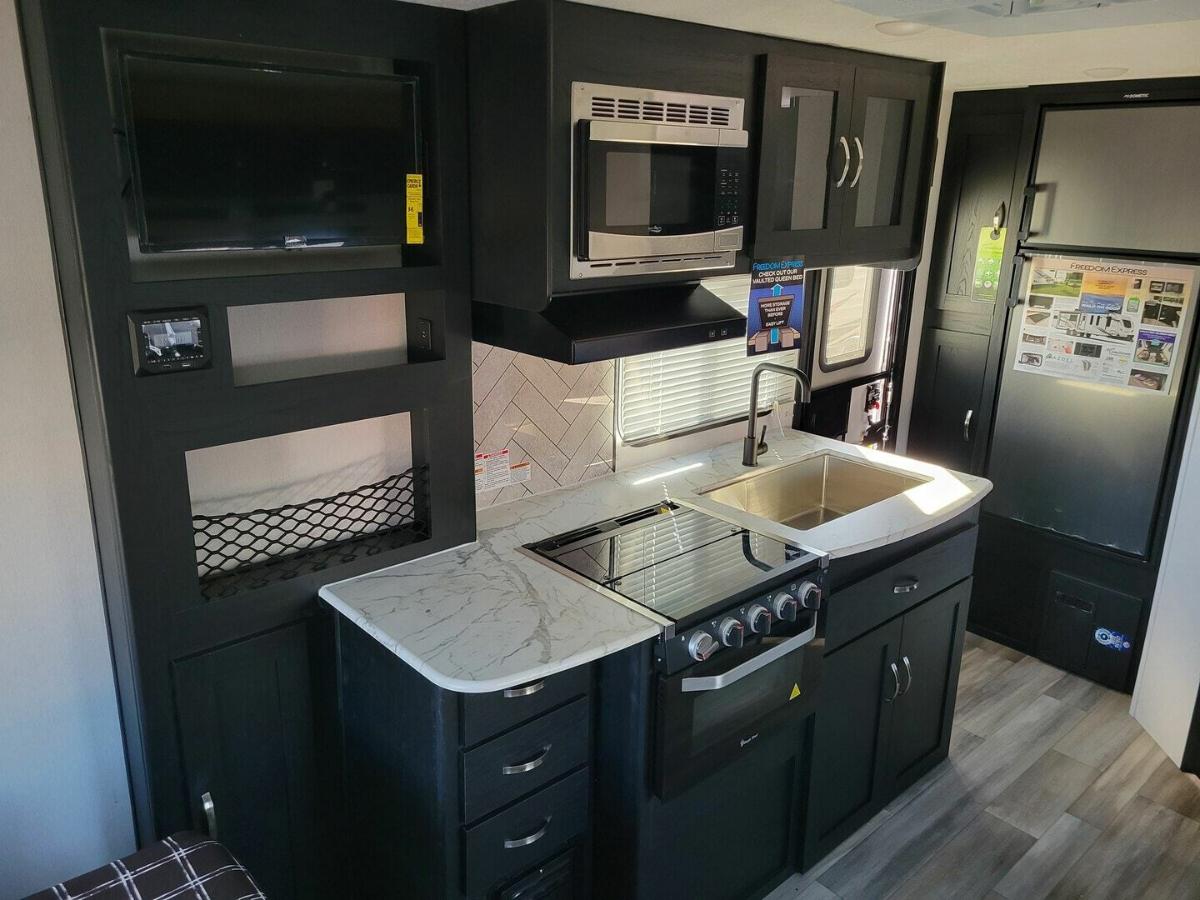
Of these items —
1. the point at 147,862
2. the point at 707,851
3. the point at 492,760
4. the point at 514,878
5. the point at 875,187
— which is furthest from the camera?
the point at 875,187

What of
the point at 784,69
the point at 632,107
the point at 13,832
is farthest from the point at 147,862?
the point at 784,69

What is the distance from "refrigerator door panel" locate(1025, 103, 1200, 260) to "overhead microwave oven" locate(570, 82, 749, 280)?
167 centimetres

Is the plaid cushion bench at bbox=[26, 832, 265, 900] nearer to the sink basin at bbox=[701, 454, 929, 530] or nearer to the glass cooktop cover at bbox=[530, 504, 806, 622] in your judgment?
the glass cooktop cover at bbox=[530, 504, 806, 622]

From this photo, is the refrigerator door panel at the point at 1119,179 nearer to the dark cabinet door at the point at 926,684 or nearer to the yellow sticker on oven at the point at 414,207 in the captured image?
the dark cabinet door at the point at 926,684

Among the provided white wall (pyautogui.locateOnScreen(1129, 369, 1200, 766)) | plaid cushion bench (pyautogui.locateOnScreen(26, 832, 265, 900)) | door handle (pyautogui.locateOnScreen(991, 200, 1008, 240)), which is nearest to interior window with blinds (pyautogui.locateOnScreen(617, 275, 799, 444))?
door handle (pyautogui.locateOnScreen(991, 200, 1008, 240))

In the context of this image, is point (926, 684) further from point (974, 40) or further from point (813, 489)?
point (974, 40)

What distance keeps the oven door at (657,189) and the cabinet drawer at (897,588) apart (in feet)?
3.20

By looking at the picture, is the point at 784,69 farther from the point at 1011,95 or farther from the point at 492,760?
the point at 492,760

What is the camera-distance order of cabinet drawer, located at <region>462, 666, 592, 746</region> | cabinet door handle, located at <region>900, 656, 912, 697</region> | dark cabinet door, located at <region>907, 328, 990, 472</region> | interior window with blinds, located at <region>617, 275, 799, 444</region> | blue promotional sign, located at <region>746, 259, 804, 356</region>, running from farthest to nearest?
dark cabinet door, located at <region>907, 328, 990, 472</region> < interior window with blinds, located at <region>617, 275, 799, 444</region> < cabinet door handle, located at <region>900, 656, 912, 697</region> < blue promotional sign, located at <region>746, 259, 804, 356</region> < cabinet drawer, located at <region>462, 666, 592, 746</region>

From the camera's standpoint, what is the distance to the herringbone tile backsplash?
7.87 feet

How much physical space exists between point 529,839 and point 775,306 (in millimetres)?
1649

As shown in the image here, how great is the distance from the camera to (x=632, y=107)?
6.51ft

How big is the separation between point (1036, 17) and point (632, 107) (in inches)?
34.5

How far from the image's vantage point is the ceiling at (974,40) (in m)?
1.92
